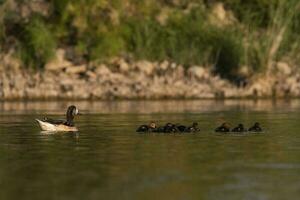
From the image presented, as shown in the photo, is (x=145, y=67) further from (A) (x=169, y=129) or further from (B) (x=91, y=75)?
(A) (x=169, y=129)

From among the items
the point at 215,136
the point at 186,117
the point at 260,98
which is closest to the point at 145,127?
the point at 215,136

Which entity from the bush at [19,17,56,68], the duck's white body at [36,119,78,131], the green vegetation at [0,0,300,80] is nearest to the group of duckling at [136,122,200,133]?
the duck's white body at [36,119,78,131]

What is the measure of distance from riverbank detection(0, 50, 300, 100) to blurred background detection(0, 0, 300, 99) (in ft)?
0.20

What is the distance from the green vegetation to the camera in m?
69.0

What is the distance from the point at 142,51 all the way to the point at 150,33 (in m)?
1.85

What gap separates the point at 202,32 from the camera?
7169 centimetres

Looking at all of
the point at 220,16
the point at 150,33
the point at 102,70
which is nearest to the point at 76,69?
the point at 102,70

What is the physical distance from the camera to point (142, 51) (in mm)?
69125

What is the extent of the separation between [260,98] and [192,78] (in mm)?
4596

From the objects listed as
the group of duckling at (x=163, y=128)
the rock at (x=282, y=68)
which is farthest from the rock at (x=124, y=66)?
the group of duckling at (x=163, y=128)

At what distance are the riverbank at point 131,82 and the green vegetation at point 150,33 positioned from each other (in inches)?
30.9

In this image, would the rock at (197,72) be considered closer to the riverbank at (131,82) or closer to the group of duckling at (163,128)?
the riverbank at (131,82)

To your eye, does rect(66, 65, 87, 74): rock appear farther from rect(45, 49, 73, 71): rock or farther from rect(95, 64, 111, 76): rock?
rect(95, 64, 111, 76): rock

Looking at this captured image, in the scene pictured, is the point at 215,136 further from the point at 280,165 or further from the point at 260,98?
the point at 260,98
